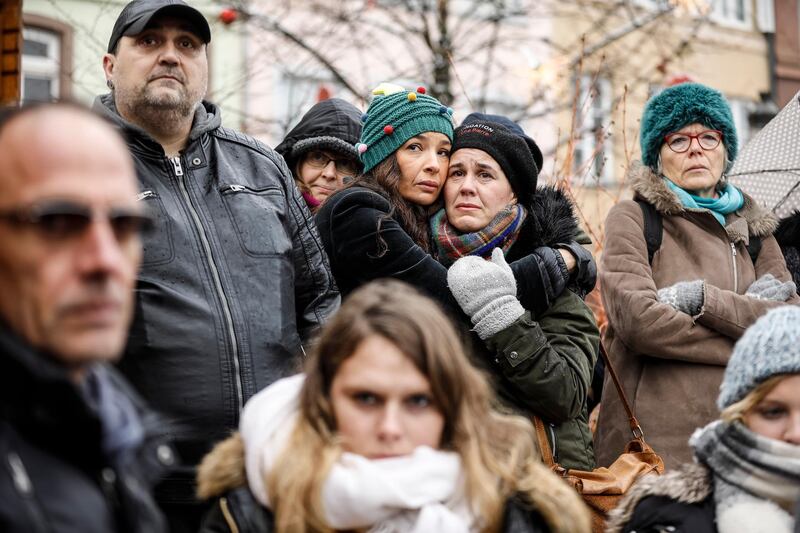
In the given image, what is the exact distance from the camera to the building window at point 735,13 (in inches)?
787

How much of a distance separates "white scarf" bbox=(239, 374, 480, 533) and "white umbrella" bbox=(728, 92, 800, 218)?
3.16 metres

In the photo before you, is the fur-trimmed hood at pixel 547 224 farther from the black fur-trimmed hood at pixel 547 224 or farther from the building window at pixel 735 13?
the building window at pixel 735 13

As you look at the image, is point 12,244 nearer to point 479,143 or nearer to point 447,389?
point 447,389

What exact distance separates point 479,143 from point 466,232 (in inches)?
15.0

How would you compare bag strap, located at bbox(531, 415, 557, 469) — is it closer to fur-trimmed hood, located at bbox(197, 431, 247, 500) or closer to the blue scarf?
the blue scarf

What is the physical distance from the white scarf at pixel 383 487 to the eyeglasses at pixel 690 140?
2577mm

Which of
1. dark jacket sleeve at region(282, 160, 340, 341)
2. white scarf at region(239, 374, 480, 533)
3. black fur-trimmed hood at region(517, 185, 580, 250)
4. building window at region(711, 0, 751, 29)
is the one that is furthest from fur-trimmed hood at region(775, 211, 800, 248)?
building window at region(711, 0, 751, 29)

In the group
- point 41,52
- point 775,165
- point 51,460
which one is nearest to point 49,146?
point 51,460

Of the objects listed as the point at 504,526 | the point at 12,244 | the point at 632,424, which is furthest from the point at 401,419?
the point at 632,424

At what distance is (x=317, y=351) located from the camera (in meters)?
2.94

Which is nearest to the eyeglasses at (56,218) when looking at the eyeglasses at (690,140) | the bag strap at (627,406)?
the bag strap at (627,406)

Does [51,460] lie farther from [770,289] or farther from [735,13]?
[735,13]

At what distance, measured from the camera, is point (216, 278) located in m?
3.67

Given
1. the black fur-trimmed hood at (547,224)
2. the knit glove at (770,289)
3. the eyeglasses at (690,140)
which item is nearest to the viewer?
the black fur-trimmed hood at (547,224)
